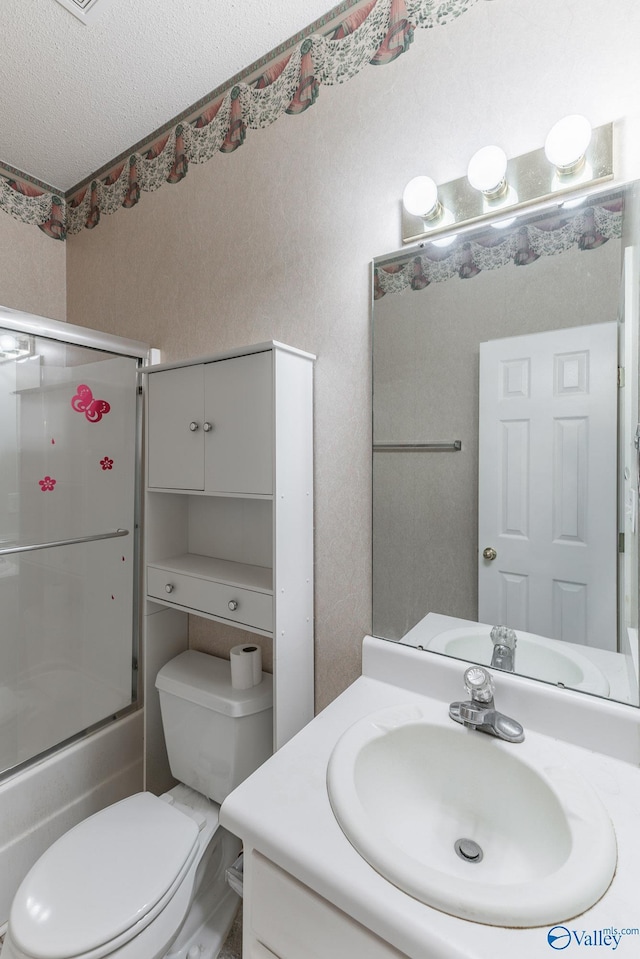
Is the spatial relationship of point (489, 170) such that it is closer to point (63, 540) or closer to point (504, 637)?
point (504, 637)

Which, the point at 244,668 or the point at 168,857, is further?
the point at 244,668

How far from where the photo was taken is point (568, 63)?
932 mm

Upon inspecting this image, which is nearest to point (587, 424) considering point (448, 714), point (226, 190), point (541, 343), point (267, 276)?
point (541, 343)

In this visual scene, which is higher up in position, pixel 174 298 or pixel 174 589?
pixel 174 298

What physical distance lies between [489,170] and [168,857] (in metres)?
1.76

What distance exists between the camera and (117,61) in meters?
1.39

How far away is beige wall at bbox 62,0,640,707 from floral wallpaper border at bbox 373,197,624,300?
3.5 inches

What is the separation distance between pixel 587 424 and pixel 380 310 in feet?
1.84

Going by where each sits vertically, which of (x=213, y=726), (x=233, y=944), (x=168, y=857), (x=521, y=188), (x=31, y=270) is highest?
(x=31, y=270)

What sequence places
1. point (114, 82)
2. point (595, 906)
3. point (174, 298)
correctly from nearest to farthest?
point (595, 906) < point (114, 82) < point (174, 298)

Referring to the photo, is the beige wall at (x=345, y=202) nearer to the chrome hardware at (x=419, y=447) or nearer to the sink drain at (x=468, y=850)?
the chrome hardware at (x=419, y=447)

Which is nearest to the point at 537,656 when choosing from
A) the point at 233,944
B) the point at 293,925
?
the point at 293,925

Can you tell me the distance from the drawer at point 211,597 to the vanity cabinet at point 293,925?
0.54 meters

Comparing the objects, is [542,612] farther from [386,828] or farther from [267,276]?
[267,276]
